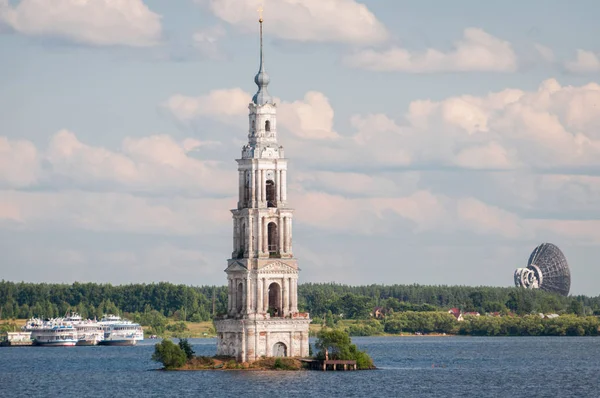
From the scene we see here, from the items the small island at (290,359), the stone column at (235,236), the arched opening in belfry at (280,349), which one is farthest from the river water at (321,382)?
the stone column at (235,236)

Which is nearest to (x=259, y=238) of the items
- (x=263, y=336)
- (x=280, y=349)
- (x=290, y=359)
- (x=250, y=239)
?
(x=250, y=239)

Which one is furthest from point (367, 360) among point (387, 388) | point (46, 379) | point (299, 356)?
point (46, 379)

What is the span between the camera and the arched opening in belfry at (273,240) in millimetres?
148750

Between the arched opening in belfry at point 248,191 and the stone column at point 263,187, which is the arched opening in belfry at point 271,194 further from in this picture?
the arched opening in belfry at point 248,191

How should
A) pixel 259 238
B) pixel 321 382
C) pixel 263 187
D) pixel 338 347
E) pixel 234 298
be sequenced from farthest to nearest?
1. pixel 234 298
2. pixel 263 187
3. pixel 338 347
4. pixel 259 238
5. pixel 321 382

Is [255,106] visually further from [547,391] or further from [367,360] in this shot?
[547,391]

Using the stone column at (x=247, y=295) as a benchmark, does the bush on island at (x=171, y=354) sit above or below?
below

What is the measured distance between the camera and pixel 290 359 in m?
145

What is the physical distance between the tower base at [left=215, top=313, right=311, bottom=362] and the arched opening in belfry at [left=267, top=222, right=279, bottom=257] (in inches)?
255

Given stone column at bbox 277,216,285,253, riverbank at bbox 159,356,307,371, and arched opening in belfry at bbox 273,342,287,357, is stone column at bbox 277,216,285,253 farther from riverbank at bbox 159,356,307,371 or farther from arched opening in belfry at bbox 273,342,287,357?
riverbank at bbox 159,356,307,371

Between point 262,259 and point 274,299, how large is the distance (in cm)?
590

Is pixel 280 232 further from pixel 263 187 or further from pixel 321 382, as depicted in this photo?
pixel 321 382

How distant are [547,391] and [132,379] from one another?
128 ft

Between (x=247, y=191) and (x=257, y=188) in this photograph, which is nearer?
(x=257, y=188)
